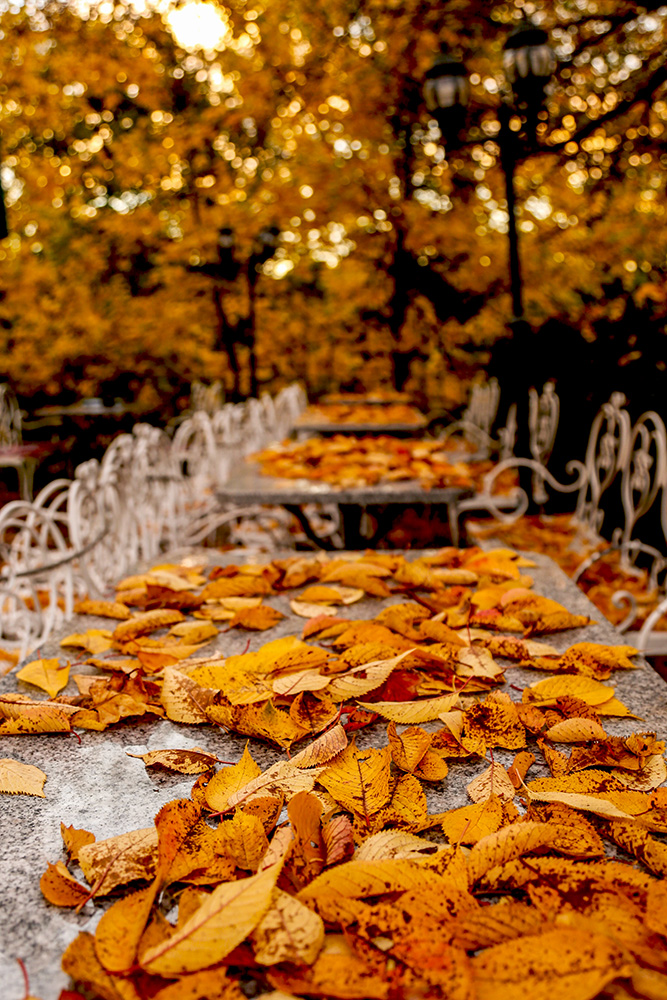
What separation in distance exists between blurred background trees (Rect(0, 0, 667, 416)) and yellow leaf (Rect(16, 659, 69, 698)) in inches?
212

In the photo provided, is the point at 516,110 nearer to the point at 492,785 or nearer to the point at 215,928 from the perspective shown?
the point at 492,785

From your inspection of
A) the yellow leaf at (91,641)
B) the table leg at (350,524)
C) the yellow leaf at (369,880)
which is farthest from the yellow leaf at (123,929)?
the table leg at (350,524)

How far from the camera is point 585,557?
10.4 ft

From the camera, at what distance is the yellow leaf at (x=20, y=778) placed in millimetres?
886

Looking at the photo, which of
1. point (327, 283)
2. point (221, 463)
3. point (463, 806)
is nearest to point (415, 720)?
point (463, 806)

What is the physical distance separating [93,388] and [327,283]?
367 cm

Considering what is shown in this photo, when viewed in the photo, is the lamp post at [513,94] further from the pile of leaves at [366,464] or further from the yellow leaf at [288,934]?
the yellow leaf at [288,934]

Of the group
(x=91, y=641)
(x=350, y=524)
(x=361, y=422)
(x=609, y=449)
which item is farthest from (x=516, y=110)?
(x=91, y=641)

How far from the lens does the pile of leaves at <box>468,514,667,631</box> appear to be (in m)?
2.68

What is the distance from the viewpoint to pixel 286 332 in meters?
11.5

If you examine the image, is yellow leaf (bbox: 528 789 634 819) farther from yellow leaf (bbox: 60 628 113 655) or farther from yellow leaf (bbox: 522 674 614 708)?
yellow leaf (bbox: 60 628 113 655)

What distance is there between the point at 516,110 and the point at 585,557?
334cm

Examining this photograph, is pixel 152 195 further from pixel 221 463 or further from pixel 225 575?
pixel 225 575

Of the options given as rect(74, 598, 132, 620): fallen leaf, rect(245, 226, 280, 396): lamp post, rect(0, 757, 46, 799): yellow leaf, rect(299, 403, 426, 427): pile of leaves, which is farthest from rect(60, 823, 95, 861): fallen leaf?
rect(245, 226, 280, 396): lamp post
